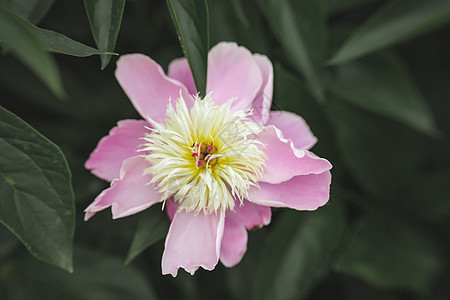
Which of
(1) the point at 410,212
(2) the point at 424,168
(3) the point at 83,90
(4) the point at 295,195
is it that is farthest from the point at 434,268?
(3) the point at 83,90

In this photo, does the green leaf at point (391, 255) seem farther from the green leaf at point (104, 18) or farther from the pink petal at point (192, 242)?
the green leaf at point (104, 18)

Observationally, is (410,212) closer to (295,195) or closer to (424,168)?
(424,168)

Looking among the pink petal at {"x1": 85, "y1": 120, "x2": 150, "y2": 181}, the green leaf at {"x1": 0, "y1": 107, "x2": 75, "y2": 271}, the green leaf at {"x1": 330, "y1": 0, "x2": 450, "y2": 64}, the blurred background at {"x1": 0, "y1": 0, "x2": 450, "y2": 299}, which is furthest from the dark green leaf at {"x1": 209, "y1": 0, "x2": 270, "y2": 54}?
the green leaf at {"x1": 0, "y1": 107, "x2": 75, "y2": 271}

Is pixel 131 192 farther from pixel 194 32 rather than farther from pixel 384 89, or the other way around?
pixel 384 89

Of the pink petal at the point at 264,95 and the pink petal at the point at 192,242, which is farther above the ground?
the pink petal at the point at 264,95

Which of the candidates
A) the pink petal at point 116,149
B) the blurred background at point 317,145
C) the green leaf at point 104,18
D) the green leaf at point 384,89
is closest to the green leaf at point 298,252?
the blurred background at point 317,145

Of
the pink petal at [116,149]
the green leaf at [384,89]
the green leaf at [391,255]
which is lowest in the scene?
the green leaf at [391,255]

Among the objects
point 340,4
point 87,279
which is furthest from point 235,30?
point 87,279
